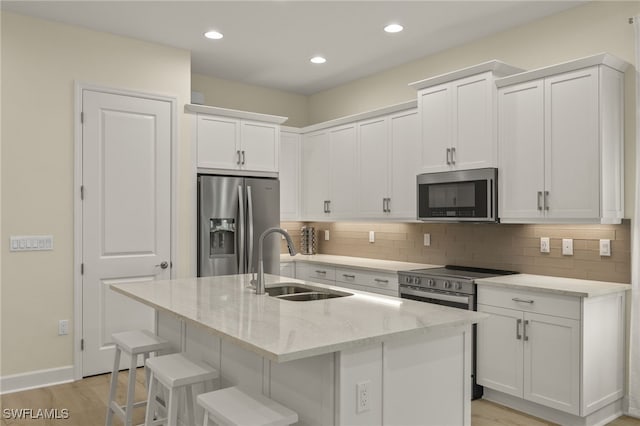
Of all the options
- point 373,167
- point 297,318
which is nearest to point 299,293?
point 297,318

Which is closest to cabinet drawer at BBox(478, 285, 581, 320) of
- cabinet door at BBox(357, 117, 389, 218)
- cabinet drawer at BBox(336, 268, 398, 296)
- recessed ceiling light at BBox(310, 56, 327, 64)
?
cabinet drawer at BBox(336, 268, 398, 296)

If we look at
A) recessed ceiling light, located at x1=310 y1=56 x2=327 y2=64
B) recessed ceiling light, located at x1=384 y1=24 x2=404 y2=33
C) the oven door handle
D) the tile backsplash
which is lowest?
the oven door handle

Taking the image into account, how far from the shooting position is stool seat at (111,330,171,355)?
112 inches

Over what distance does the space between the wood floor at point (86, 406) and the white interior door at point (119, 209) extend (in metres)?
0.31

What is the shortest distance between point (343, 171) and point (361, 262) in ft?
3.26

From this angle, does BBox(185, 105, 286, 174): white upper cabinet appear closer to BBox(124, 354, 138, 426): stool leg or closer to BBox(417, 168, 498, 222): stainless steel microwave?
BBox(417, 168, 498, 222): stainless steel microwave

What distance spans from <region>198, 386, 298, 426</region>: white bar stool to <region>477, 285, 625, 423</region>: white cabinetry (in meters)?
2.04

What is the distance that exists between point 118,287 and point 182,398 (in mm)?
809

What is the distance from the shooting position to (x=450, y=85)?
4008mm

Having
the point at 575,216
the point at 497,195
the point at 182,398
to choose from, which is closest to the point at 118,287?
the point at 182,398

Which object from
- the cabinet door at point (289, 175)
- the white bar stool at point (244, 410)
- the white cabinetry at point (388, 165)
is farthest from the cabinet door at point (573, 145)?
the cabinet door at point (289, 175)

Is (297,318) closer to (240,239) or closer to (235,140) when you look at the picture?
(240,239)

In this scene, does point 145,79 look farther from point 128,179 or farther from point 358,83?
point 358,83

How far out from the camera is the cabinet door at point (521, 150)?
3.49 m
